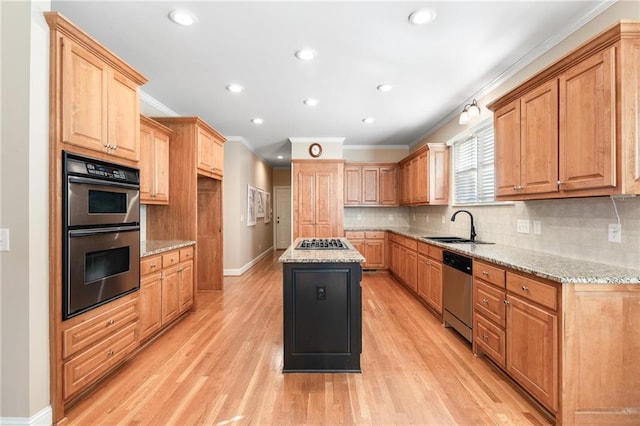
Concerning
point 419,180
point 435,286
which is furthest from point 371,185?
point 435,286

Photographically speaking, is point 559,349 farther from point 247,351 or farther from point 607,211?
point 247,351

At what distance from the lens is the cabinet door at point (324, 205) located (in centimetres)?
613

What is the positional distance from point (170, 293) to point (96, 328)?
121 cm

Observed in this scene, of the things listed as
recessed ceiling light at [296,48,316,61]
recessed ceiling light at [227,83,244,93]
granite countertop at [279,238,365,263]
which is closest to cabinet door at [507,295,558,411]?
granite countertop at [279,238,365,263]

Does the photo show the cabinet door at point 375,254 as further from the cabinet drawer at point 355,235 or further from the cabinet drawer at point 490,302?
the cabinet drawer at point 490,302

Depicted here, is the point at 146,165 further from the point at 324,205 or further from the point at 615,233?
the point at 615,233

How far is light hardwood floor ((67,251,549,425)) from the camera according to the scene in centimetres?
193

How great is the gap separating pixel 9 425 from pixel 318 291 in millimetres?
1998

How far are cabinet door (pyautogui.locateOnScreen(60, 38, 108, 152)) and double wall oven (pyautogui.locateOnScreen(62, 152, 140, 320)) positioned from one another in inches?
5.5

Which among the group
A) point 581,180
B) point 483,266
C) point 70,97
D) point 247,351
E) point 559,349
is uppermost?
point 70,97

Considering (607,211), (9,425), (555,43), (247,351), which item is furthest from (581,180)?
(9,425)

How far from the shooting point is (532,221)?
286 cm

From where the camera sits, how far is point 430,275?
153 inches

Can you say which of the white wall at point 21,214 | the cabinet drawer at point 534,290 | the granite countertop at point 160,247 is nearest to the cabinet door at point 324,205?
the granite countertop at point 160,247
